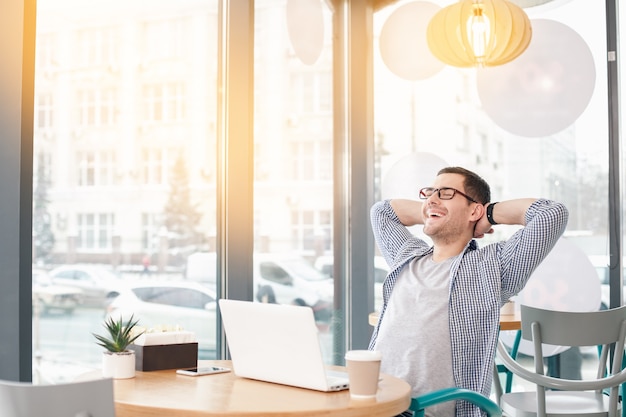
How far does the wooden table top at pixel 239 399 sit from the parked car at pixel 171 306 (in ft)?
2.18

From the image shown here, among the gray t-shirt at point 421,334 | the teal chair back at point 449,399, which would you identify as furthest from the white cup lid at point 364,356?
the gray t-shirt at point 421,334

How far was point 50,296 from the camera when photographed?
2246 mm

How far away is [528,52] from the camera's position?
4543 millimetres

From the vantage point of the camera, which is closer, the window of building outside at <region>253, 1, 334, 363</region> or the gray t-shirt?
the gray t-shirt

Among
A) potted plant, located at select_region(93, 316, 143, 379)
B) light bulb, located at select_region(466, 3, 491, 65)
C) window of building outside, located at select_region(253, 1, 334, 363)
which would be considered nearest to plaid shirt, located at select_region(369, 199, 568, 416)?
potted plant, located at select_region(93, 316, 143, 379)

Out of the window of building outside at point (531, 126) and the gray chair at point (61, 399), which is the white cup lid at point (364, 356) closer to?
the gray chair at point (61, 399)

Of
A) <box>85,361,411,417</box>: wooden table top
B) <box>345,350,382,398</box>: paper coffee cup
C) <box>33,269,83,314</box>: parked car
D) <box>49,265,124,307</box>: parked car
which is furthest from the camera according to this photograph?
<box>49,265,124,307</box>: parked car

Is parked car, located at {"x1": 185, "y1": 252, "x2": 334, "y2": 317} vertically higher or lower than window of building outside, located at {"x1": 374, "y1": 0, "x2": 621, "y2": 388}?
lower

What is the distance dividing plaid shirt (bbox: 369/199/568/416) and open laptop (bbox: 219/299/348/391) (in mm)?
408

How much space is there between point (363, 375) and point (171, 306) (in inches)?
54.1

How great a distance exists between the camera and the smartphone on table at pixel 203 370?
206 cm

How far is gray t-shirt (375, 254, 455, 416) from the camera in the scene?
7.26ft

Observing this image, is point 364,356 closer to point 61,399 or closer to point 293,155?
point 61,399

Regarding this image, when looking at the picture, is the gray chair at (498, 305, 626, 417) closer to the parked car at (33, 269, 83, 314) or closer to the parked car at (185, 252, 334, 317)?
the parked car at (185, 252, 334, 317)
